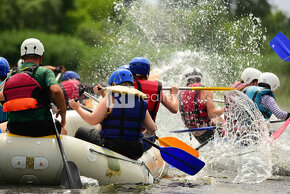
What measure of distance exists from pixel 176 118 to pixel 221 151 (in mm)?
3096

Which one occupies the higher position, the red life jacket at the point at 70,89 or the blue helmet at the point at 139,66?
the blue helmet at the point at 139,66

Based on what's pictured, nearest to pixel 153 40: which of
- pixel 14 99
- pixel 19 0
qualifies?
pixel 14 99

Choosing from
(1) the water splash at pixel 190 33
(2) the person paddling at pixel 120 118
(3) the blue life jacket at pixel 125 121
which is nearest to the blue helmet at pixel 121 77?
(2) the person paddling at pixel 120 118

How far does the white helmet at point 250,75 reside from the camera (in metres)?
8.84

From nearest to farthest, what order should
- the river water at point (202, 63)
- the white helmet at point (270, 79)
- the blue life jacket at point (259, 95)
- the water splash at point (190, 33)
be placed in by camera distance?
the river water at point (202, 63) < the blue life jacket at point (259, 95) < the white helmet at point (270, 79) < the water splash at point (190, 33)

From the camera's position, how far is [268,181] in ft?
23.3

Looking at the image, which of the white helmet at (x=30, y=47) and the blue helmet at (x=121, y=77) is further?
the blue helmet at (x=121, y=77)

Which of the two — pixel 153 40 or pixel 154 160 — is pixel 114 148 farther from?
pixel 153 40

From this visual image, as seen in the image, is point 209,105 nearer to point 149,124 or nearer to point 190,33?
point 149,124

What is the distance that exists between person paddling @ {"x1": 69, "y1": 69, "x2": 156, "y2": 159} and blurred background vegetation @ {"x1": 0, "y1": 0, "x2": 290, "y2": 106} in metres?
7.80

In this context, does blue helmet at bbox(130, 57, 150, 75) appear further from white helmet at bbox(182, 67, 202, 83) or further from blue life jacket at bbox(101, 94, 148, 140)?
white helmet at bbox(182, 67, 202, 83)

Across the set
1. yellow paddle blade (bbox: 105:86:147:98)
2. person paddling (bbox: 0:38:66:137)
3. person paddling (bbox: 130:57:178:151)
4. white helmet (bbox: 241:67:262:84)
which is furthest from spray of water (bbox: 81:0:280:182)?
person paddling (bbox: 0:38:66:137)

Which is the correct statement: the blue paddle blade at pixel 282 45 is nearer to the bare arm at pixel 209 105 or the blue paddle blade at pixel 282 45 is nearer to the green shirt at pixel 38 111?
the bare arm at pixel 209 105

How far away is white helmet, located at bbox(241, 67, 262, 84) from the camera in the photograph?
29.0 ft
